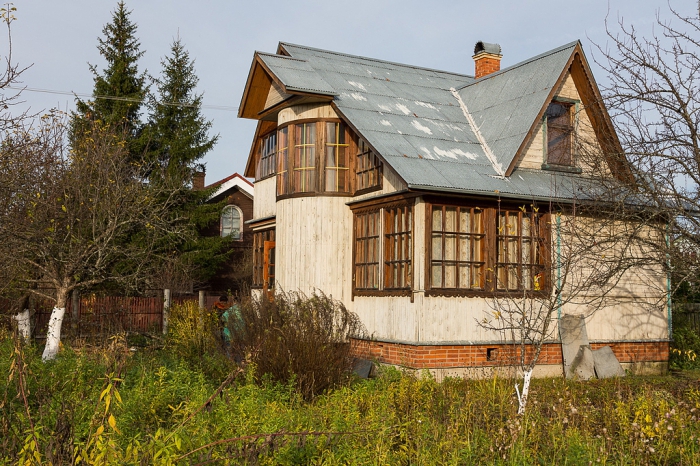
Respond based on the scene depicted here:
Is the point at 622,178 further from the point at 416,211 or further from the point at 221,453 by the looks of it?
the point at 221,453

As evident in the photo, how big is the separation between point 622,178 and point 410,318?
4.93 meters

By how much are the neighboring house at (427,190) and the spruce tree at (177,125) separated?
10.4 m

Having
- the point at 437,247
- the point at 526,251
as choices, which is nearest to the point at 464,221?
the point at 437,247

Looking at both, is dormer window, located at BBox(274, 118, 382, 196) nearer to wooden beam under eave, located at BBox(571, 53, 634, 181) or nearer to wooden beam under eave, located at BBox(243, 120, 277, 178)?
wooden beam under eave, located at BBox(243, 120, 277, 178)

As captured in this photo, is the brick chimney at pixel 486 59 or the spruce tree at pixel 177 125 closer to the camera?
the brick chimney at pixel 486 59

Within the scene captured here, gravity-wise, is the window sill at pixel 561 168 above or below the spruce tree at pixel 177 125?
below

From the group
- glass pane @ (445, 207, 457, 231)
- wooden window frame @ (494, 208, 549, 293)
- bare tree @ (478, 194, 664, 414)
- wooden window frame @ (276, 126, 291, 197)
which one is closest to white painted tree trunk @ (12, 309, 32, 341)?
wooden window frame @ (276, 126, 291, 197)

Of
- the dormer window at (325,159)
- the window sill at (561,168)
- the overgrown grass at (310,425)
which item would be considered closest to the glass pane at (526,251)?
the window sill at (561,168)

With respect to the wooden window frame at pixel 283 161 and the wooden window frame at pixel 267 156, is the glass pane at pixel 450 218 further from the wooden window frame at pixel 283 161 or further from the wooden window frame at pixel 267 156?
the wooden window frame at pixel 267 156

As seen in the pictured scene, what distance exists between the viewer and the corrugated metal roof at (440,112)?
44.6 ft

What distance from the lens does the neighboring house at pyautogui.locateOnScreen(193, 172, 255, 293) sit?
1230 inches

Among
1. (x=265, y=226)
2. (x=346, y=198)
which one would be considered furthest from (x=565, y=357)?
(x=265, y=226)

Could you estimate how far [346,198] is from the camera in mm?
15547

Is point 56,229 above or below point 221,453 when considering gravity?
above
